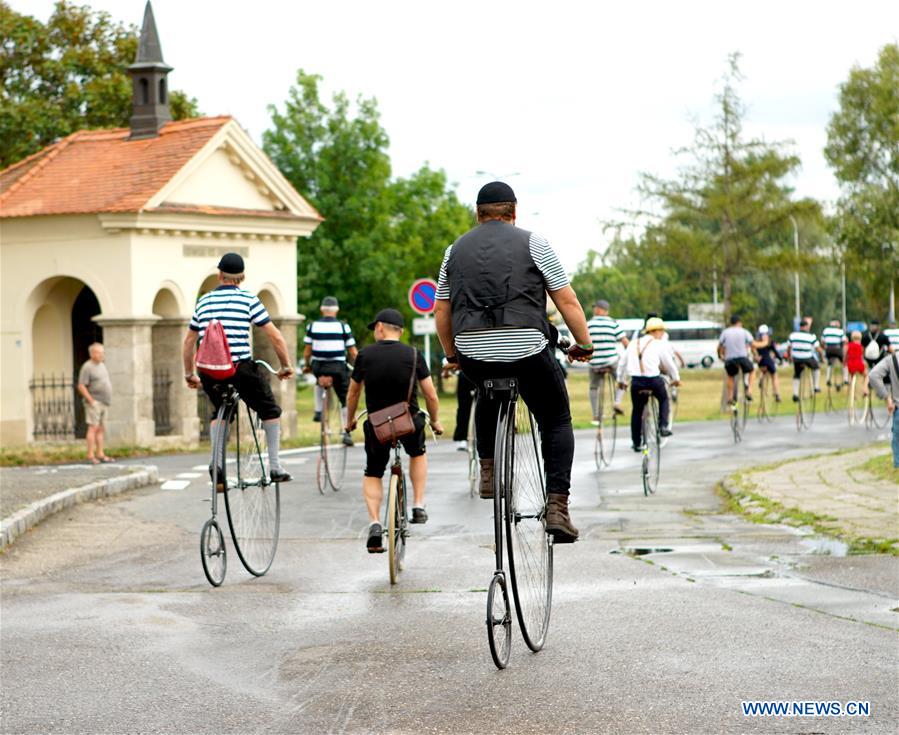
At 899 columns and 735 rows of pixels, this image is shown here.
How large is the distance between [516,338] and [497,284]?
0.87 feet

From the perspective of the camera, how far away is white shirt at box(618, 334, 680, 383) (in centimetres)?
1669

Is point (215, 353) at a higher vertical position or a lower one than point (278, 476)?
higher

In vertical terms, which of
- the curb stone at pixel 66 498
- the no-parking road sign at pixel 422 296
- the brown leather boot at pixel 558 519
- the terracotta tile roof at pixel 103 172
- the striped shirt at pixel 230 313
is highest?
the terracotta tile roof at pixel 103 172

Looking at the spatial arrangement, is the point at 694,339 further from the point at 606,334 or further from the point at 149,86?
the point at 606,334

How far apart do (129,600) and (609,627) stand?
309 cm

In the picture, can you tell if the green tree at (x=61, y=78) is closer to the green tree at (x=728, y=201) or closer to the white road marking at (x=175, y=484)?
the green tree at (x=728, y=201)

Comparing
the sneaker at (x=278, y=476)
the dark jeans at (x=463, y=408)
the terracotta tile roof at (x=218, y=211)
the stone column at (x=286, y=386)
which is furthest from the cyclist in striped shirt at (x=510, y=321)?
the stone column at (x=286, y=386)

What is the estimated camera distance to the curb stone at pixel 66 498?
1295 cm

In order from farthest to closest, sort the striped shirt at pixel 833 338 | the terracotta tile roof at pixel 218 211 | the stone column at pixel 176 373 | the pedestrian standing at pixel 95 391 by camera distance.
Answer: the striped shirt at pixel 833 338 → the stone column at pixel 176 373 → the terracotta tile roof at pixel 218 211 → the pedestrian standing at pixel 95 391

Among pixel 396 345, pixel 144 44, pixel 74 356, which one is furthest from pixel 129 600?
pixel 144 44

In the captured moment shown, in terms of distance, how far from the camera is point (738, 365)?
86.7ft

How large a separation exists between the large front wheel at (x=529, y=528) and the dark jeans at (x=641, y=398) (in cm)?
896

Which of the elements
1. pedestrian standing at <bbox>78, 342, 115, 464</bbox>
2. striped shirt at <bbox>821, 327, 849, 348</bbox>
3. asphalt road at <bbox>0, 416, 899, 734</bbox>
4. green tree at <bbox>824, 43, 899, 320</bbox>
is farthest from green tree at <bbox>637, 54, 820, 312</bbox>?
asphalt road at <bbox>0, 416, 899, 734</bbox>

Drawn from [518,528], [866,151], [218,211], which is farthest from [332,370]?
[866,151]
